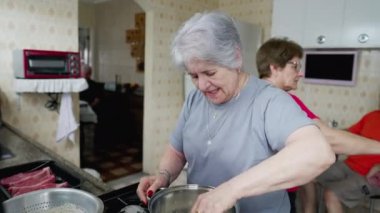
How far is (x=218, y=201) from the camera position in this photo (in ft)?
2.19

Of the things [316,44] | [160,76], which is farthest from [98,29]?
[316,44]

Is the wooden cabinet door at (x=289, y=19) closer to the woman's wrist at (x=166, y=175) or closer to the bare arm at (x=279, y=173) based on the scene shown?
the woman's wrist at (x=166, y=175)

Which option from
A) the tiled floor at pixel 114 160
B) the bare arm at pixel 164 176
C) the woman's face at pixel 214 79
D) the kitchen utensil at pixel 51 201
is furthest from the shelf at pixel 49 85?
the woman's face at pixel 214 79

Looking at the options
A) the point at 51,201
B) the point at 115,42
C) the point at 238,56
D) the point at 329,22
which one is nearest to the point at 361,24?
the point at 329,22

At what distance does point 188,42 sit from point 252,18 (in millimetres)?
2802

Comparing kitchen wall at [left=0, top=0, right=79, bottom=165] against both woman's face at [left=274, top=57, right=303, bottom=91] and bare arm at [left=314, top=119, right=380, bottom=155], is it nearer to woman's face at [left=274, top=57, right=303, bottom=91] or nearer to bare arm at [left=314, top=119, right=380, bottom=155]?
woman's face at [left=274, top=57, right=303, bottom=91]

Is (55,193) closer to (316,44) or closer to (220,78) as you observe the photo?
(220,78)

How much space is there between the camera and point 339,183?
2072 millimetres

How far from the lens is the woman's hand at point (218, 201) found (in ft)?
2.18

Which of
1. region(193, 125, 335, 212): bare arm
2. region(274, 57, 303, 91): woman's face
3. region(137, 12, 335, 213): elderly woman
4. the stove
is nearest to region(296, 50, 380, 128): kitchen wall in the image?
region(274, 57, 303, 91): woman's face

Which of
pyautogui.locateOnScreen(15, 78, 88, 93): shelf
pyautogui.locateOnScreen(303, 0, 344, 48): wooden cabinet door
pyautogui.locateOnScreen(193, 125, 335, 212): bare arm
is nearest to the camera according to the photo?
pyautogui.locateOnScreen(193, 125, 335, 212): bare arm

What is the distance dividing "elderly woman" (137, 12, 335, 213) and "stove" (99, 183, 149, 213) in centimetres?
4

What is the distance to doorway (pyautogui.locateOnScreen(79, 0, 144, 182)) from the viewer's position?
4.05 m

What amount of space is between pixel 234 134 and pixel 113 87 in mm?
4256
